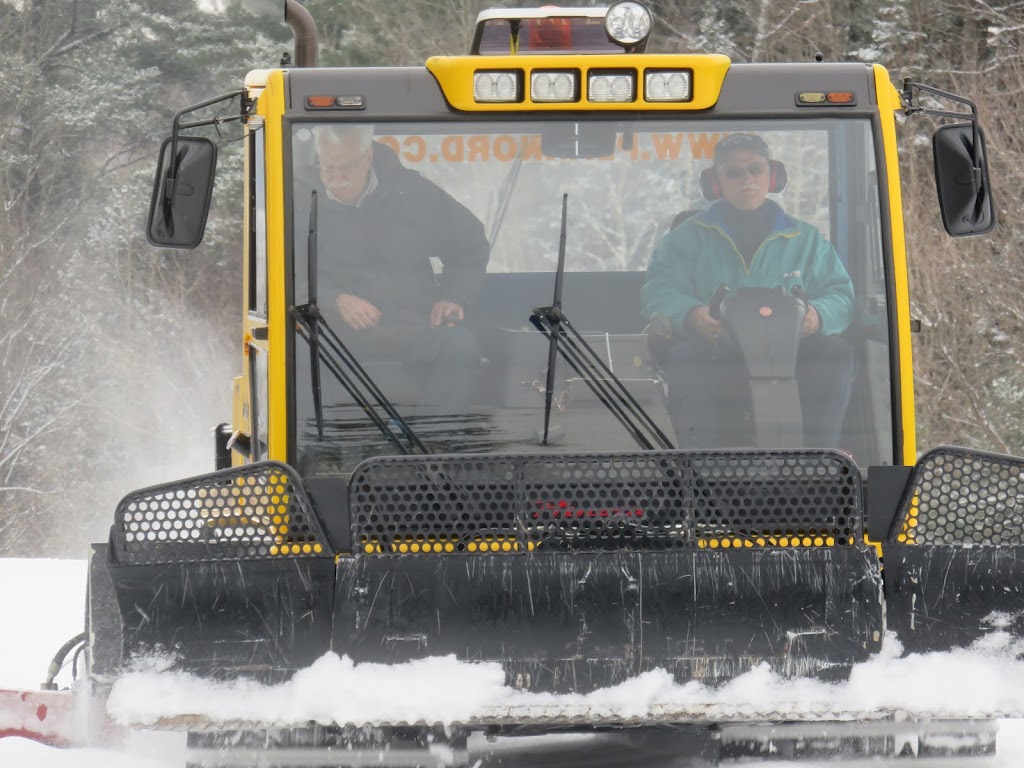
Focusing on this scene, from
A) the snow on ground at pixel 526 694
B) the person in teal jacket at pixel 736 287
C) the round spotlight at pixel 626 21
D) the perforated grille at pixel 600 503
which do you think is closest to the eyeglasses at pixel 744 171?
the person in teal jacket at pixel 736 287

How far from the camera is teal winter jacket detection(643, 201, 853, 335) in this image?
4.52m

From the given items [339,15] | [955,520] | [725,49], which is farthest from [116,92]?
[955,520]

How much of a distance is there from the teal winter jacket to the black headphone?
45 millimetres

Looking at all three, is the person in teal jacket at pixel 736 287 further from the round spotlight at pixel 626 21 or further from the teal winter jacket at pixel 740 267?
the round spotlight at pixel 626 21

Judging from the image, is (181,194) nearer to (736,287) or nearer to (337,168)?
(337,168)

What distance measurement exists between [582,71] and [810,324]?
1.00 meters

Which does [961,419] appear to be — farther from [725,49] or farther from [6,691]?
[6,691]

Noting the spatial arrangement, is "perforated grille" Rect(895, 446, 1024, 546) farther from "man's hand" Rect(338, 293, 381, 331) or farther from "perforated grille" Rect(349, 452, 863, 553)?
"man's hand" Rect(338, 293, 381, 331)

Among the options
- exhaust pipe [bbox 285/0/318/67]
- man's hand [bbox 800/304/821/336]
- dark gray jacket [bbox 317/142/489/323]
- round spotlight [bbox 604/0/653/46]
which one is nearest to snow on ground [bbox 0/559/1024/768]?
man's hand [bbox 800/304/821/336]

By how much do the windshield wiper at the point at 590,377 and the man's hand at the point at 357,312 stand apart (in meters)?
0.46

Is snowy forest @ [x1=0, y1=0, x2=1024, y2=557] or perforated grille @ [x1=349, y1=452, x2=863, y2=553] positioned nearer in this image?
perforated grille @ [x1=349, y1=452, x2=863, y2=553]

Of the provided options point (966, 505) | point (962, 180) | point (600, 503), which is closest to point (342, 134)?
point (600, 503)

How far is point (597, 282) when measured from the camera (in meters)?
4.46

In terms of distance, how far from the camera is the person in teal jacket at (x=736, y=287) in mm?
4441
